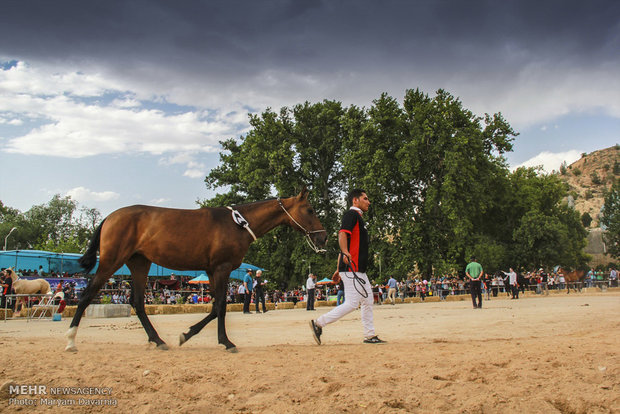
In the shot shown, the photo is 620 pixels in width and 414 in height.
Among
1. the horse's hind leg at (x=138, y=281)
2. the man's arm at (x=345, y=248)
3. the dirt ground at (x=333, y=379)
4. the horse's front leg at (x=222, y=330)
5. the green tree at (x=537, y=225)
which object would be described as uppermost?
the green tree at (x=537, y=225)

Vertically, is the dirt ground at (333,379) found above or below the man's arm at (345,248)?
below

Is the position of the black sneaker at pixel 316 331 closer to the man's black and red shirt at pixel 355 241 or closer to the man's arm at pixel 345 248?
the man's black and red shirt at pixel 355 241

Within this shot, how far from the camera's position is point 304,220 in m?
8.26

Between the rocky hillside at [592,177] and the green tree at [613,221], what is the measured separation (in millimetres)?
54291

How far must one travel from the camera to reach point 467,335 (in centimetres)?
865

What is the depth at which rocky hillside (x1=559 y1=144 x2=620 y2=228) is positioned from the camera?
153 m

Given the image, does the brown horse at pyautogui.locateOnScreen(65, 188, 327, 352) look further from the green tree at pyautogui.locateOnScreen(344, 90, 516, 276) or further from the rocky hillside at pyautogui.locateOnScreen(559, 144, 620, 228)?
the rocky hillside at pyautogui.locateOnScreen(559, 144, 620, 228)

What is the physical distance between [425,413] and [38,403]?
3.21 meters

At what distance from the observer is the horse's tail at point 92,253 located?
24.9 ft

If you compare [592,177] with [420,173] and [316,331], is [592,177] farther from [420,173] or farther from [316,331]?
[316,331]

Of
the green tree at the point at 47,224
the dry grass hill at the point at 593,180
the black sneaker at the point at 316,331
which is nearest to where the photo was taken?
the black sneaker at the point at 316,331

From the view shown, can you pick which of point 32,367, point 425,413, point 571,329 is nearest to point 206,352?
point 32,367

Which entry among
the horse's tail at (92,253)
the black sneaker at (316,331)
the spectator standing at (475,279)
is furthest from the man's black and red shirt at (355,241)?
the spectator standing at (475,279)

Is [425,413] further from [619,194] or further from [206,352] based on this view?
[619,194]
